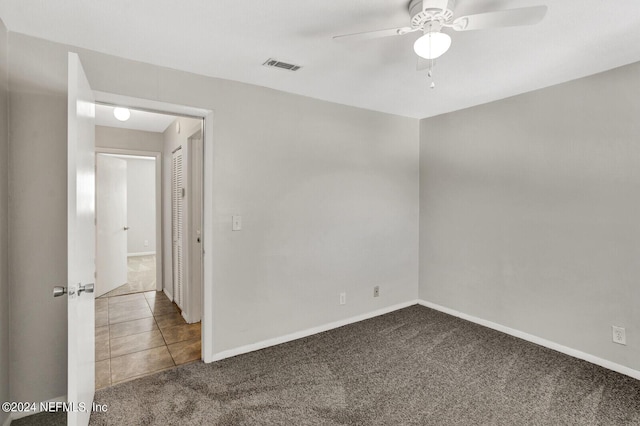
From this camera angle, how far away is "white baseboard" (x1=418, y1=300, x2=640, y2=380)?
261 centimetres

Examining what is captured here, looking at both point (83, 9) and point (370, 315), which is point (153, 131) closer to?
point (83, 9)

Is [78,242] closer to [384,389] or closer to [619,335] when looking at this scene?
[384,389]

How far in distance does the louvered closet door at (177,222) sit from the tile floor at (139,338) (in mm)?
275

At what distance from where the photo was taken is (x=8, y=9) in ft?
5.95

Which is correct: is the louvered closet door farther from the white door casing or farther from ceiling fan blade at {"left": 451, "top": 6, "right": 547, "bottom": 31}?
ceiling fan blade at {"left": 451, "top": 6, "right": 547, "bottom": 31}

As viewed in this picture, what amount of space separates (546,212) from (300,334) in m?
2.58

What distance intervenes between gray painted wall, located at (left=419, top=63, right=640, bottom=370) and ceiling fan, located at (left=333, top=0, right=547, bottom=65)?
1.79 metres

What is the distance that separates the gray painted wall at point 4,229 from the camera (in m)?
1.94

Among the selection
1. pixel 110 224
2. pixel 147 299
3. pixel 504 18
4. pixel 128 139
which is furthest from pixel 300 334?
pixel 128 139

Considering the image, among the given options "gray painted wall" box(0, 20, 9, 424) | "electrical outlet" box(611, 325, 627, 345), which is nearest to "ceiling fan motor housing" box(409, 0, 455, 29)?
"gray painted wall" box(0, 20, 9, 424)

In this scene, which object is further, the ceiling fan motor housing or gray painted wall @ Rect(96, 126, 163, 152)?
gray painted wall @ Rect(96, 126, 163, 152)

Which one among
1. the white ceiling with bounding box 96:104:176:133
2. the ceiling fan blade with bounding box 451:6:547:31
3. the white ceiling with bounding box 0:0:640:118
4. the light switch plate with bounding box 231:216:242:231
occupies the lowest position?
the light switch plate with bounding box 231:216:242:231

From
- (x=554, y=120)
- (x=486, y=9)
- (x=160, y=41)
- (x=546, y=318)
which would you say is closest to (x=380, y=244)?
(x=546, y=318)

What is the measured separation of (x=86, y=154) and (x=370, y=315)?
3095 millimetres
